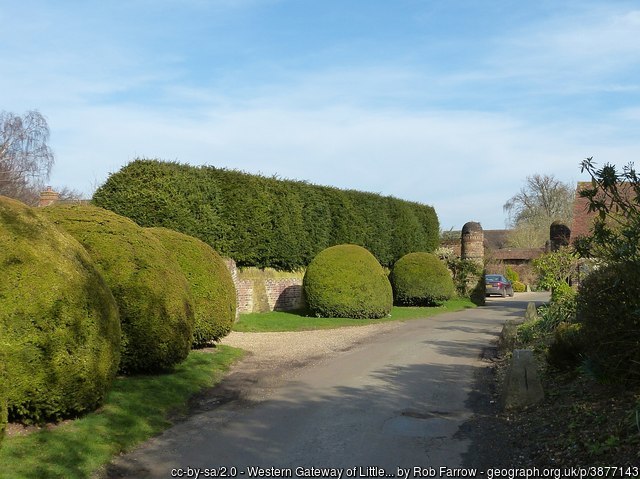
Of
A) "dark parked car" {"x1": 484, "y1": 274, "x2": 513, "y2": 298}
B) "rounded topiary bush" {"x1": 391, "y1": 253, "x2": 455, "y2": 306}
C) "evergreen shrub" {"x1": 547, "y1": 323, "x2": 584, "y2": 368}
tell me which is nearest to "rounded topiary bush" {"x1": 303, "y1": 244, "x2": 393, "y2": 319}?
"rounded topiary bush" {"x1": 391, "y1": 253, "x2": 455, "y2": 306}

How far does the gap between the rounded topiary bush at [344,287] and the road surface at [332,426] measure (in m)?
8.70

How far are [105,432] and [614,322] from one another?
593cm

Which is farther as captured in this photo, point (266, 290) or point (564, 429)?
point (266, 290)

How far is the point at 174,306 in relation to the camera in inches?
409

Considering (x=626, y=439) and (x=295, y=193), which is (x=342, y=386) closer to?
(x=626, y=439)

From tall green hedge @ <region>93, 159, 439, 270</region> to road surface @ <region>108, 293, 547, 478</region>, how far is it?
866 cm

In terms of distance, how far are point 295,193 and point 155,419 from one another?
17653 mm

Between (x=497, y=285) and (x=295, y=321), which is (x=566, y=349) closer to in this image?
(x=295, y=321)

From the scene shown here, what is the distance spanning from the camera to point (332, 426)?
795 centimetres

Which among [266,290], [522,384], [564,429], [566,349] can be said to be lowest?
[564,429]

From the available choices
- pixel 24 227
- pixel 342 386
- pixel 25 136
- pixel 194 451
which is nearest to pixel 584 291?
pixel 342 386

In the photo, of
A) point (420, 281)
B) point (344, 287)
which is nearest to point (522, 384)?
point (344, 287)

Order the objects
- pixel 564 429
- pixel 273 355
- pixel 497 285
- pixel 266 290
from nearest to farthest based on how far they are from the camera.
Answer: pixel 564 429, pixel 273 355, pixel 266 290, pixel 497 285

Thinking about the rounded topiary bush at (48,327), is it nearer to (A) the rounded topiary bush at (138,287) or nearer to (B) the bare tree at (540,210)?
(A) the rounded topiary bush at (138,287)
